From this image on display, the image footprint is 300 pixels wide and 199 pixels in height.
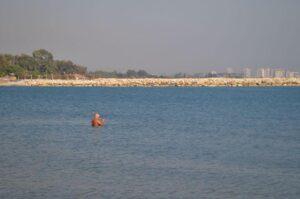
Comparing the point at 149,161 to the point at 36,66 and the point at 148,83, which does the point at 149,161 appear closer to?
the point at 148,83

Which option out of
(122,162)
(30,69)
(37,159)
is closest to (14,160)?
(37,159)

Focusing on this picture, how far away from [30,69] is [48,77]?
166 inches

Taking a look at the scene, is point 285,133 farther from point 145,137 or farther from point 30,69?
point 30,69

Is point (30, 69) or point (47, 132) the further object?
point (30, 69)

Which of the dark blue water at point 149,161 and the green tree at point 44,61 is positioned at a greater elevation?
the green tree at point 44,61

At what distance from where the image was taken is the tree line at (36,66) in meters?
127

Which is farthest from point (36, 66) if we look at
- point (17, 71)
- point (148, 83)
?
point (148, 83)

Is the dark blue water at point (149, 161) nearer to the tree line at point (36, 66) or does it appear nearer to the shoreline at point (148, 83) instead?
the shoreline at point (148, 83)

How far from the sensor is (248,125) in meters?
35.1

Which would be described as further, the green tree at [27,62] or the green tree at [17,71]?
the green tree at [27,62]

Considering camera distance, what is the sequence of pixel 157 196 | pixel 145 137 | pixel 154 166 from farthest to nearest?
pixel 145 137 → pixel 154 166 → pixel 157 196

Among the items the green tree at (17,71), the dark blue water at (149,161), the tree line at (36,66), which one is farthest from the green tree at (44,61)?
the dark blue water at (149,161)

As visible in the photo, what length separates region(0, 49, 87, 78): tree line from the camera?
415 ft

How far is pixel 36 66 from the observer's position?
13675cm
